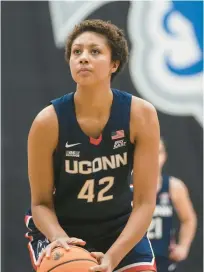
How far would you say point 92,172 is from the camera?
10.1 ft

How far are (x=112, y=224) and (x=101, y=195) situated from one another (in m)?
0.15

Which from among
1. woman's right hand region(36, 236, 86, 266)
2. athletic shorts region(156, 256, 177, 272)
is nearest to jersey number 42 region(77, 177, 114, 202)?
woman's right hand region(36, 236, 86, 266)

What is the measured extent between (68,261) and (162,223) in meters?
2.27

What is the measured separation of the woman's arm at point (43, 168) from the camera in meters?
3.04

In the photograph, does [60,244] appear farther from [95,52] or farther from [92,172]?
[95,52]

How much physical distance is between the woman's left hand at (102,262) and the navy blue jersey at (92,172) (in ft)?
0.79

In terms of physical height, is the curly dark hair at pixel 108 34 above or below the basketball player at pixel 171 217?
above

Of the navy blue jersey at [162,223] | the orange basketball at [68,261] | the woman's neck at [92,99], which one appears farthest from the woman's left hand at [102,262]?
the navy blue jersey at [162,223]

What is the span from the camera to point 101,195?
3.11 meters

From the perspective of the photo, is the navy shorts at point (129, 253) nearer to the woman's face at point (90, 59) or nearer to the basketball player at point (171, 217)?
the woman's face at point (90, 59)

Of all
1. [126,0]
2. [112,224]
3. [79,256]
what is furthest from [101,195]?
[126,0]

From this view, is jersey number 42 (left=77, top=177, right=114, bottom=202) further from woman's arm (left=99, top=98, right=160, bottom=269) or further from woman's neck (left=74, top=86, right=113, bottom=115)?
woman's neck (left=74, top=86, right=113, bottom=115)

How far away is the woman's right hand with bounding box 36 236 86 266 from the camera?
2.85 meters

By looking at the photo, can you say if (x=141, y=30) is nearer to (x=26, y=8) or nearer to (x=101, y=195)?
(x=26, y=8)
